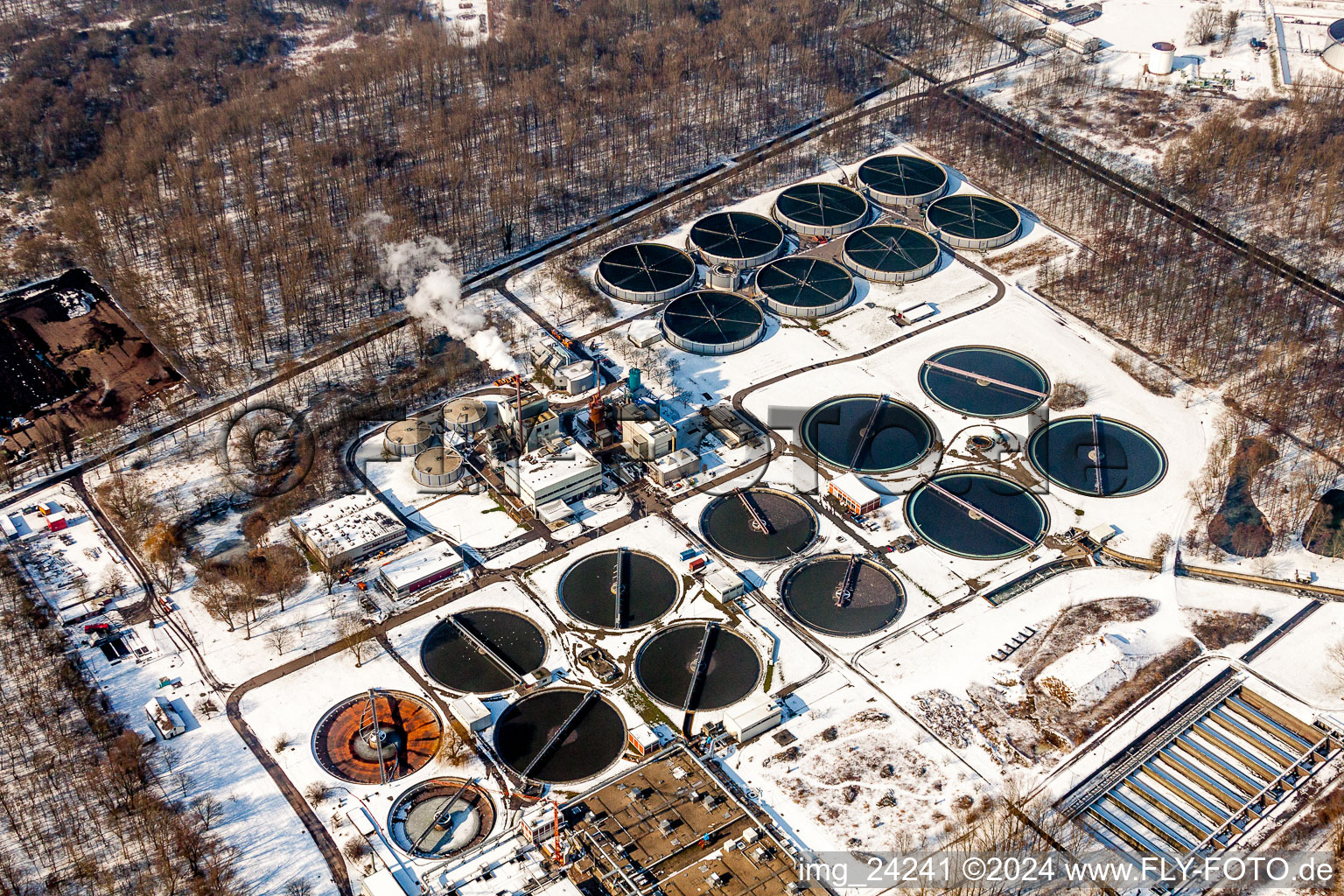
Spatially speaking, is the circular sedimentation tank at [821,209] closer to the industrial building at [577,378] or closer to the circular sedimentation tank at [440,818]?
the industrial building at [577,378]

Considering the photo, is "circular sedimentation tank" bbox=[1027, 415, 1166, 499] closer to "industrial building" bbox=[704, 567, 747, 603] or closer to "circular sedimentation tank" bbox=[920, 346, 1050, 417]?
"circular sedimentation tank" bbox=[920, 346, 1050, 417]

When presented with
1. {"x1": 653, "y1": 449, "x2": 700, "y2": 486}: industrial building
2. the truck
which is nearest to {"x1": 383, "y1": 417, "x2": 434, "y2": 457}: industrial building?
{"x1": 653, "y1": 449, "x2": 700, "y2": 486}: industrial building

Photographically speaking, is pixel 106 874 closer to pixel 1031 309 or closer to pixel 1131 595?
pixel 1131 595

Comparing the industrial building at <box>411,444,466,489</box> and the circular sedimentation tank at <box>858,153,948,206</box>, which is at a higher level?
the circular sedimentation tank at <box>858,153,948,206</box>

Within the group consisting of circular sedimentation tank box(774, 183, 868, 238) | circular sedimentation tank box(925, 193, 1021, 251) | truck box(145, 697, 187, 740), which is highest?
circular sedimentation tank box(774, 183, 868, 238)

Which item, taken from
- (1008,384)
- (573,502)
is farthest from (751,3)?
(573,502)

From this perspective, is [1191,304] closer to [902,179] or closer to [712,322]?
[902,179]

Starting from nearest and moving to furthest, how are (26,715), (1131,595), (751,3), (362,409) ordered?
1. (26,715)
2. (1131,595)
3. (362,409)
4. (751,3)
